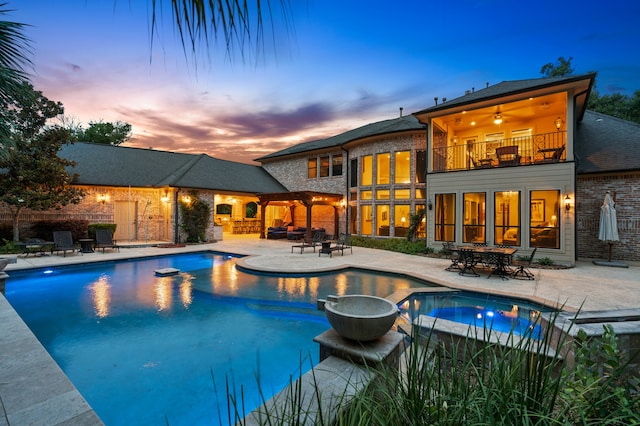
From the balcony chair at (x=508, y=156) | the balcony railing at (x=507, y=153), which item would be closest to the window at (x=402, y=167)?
the balcony railing at (x=507, y=153)

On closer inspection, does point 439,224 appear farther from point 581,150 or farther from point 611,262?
point 581,150

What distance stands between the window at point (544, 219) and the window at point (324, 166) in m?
12.6

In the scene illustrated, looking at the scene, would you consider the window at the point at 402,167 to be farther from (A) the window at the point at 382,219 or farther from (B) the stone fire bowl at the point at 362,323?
(B) the stone fire bowl at the point at 362,323

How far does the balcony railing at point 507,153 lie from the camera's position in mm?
12164

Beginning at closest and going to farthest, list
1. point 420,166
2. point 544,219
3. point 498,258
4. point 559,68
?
Answer: point 498,258, point 544,219, point 420,166, point 559,68

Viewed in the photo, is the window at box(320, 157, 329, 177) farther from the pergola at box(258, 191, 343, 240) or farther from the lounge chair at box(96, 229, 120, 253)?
the lounge chair at box(96, 229, 120, 253)

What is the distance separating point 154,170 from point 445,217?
18147 mm

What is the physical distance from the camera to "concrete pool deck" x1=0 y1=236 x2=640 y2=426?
8.84ft

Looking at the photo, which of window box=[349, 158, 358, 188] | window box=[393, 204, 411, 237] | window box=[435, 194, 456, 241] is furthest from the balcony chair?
window box=[349, 158, 358, 188]

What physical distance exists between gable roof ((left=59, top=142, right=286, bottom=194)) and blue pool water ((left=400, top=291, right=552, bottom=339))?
48.6ft

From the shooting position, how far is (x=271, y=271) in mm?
10039

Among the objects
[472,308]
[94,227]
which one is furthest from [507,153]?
[94,227]

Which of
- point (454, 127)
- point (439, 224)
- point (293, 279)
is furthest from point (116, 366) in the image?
point (454, 127)

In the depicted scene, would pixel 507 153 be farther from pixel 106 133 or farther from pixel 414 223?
pixel 106 133
